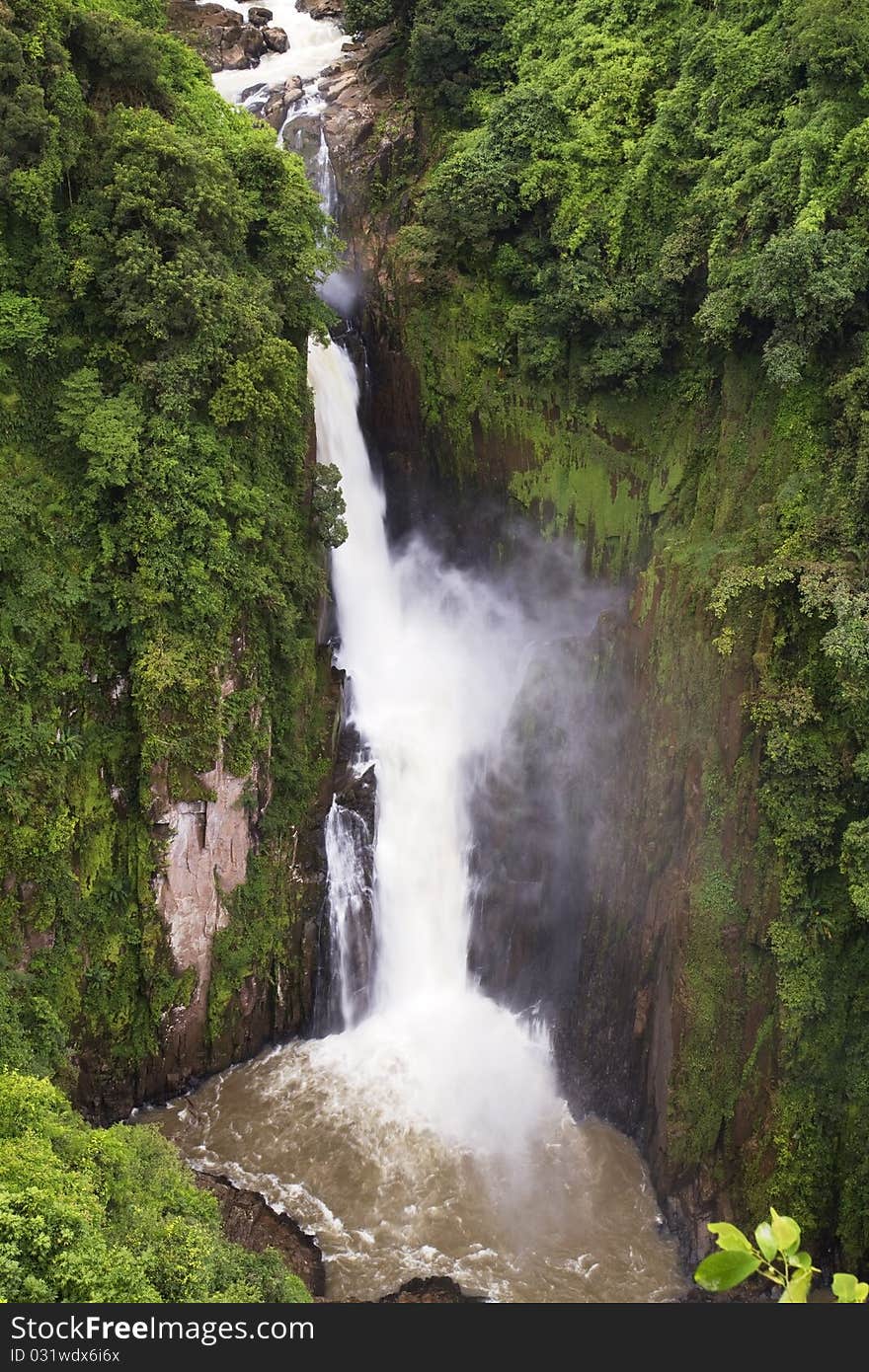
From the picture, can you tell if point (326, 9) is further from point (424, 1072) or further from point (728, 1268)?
point (728, 1268)

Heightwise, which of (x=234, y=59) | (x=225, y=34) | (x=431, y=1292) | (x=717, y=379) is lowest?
(x=431, y=1292)

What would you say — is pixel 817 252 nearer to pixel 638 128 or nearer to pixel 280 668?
pixel 638 128

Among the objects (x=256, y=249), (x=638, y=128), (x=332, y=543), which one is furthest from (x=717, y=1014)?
(x=638, y=128)

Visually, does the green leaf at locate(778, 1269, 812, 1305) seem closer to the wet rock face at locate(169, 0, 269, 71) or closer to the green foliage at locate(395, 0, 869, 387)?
the green foliage at locate(395, 0, 869, 387)

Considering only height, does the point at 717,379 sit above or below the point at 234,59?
below

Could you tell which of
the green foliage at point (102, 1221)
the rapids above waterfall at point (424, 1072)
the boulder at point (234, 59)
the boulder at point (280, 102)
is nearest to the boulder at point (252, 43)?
the boulder at point (234, 59)

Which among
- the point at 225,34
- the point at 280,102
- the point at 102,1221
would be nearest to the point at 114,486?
the point at 102,1221

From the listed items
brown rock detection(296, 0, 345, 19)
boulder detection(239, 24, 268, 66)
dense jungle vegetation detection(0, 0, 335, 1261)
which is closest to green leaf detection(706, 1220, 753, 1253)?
dense jungle vegetation detection(0, 0, 335, 1261)

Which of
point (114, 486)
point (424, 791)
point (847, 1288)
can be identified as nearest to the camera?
point (847, 1288)

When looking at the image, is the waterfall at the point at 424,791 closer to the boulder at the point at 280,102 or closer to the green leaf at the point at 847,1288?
the boulder at the point at 280,102
